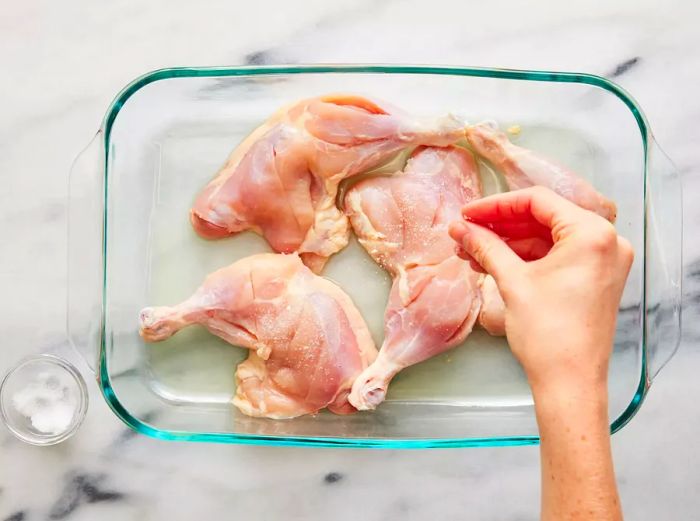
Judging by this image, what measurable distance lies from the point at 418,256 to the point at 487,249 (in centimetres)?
33

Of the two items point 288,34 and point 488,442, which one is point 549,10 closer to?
point 288,34

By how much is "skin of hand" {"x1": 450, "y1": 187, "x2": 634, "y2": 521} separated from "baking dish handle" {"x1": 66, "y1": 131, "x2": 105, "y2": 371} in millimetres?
680

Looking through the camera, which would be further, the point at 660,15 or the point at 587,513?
the point at 660,15

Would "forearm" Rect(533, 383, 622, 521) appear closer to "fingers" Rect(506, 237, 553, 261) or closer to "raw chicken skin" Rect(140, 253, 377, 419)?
"fingers" Rect(506, 237, 553, 261)

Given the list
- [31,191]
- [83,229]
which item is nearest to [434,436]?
[83,229]

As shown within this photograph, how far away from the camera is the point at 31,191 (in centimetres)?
128

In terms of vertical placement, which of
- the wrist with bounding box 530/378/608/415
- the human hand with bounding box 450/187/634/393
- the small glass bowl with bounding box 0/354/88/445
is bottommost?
the small glass bowl with bounding box 0/354/88/445

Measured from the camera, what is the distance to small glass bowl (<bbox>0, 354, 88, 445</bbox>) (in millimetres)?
1257

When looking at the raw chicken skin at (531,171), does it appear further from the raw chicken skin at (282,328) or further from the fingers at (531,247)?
the raw chicken skin at (282,328)

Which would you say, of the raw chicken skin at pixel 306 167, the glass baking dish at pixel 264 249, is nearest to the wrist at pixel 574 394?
the glass baking dish at pixel 264 249

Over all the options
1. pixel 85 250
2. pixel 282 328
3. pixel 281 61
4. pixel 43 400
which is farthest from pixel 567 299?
pixel 43 400

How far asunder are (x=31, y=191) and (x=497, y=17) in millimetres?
826

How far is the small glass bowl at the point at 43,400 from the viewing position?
126 cm

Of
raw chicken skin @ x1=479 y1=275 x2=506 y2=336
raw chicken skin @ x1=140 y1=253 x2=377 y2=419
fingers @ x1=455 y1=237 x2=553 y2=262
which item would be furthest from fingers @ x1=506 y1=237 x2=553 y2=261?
raw chicken skin @ x1=140 y1=253 x2=377 y2=419
